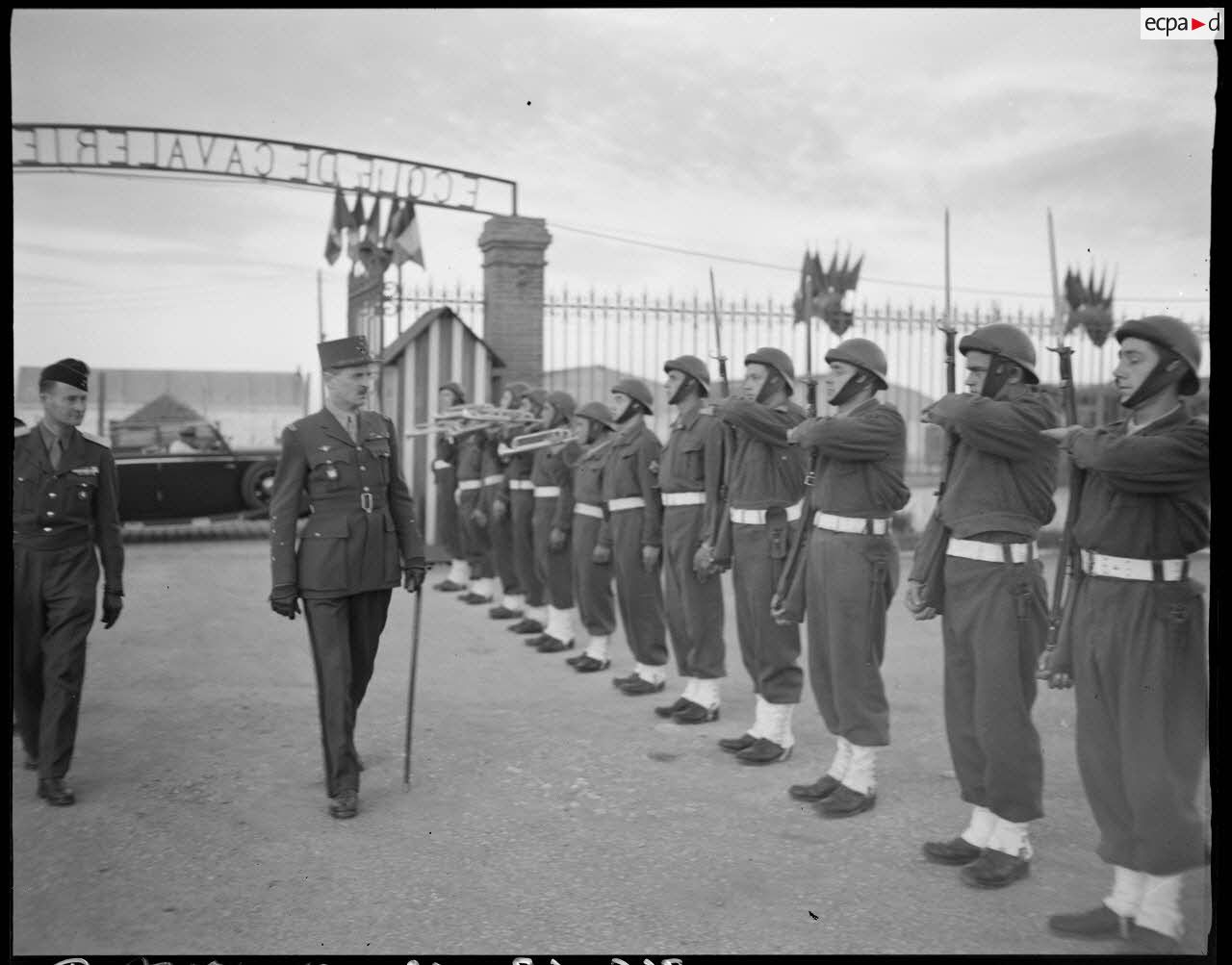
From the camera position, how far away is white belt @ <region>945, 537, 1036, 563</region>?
4.19m

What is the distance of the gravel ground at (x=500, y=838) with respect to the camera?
3727 millimetres

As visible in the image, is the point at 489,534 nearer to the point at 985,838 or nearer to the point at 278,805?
the point at 278,805

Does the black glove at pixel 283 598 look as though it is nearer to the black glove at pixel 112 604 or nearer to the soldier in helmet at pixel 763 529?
the black glove at pixel 112 604

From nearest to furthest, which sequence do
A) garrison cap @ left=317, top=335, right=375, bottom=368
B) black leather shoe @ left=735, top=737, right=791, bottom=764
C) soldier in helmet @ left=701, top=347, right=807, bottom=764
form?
1. garrison cap @ left=317, top=335, right=375, bottom=368
2. black leather shoe @ left=735, top=737, right=791, bottom=764
3. soldier in helmet @ left=701, top=347, right=807, bottom=764

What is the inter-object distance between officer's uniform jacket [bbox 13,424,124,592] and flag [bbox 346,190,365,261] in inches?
194

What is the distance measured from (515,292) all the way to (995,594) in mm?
9336

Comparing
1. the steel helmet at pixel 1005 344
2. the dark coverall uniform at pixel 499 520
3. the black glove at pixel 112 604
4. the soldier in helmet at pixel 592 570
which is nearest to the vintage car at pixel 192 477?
the dark coverall uniform at pixel 499 520

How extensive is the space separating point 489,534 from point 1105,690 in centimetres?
711

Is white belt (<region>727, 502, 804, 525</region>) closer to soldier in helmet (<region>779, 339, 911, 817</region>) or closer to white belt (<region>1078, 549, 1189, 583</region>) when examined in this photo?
soldier in helmet (<region>779, 339, 911, 817</region>)

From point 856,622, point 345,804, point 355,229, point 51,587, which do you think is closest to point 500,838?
point 345,804

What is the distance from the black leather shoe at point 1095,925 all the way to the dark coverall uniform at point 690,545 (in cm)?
293

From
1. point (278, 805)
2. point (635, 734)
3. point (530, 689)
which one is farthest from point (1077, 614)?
point (530, 689)

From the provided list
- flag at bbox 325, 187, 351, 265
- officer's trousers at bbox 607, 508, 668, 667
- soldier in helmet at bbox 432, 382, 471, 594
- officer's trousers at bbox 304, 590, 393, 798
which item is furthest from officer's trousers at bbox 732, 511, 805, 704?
soldier in helmet at bbox 432, 382, 471, 594

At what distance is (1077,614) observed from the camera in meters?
3.86
